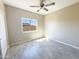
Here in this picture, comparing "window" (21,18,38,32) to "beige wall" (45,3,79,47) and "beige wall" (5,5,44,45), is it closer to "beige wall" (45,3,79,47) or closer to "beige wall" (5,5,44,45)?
"beige wall" (5,5,44,45)

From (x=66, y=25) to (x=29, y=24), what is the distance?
9.50 feet

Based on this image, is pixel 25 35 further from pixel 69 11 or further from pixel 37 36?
pixel 69 11

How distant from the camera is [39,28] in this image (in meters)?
5.82

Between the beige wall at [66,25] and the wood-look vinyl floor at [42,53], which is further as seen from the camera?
the beige wall at [66,25]

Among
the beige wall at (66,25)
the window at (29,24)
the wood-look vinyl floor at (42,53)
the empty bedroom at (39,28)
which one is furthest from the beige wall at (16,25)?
the beige wall at (66,25)

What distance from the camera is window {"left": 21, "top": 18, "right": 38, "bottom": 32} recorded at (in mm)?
4980

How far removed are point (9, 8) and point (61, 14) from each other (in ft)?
11.1

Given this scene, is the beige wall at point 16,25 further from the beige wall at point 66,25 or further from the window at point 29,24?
the beige wall at point 66,25

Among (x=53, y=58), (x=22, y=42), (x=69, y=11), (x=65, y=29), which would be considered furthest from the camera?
(x=22, y=42)

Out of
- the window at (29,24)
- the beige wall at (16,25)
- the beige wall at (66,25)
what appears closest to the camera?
the beige wall at (66,25)

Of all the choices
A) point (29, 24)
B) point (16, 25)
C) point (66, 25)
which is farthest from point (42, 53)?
point (29, 24)

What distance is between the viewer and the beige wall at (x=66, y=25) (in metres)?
3.59

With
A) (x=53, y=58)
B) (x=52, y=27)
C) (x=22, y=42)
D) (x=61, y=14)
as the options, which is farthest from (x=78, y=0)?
(x=22, y=42)

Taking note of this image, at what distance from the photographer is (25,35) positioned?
4832 millimetres
